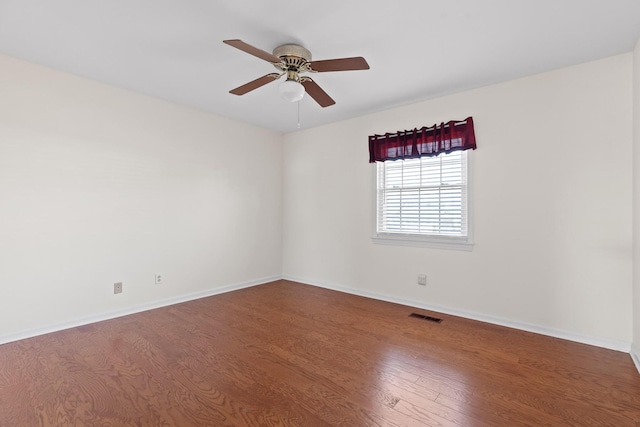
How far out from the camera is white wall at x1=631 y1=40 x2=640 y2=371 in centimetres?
233

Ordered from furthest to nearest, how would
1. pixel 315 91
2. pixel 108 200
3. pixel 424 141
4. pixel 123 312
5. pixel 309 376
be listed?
pixel 424 141, pixel 123 312, pixel 108 200, pixel 315 91, pixel 309 376

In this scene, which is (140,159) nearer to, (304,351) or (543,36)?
(304,351)

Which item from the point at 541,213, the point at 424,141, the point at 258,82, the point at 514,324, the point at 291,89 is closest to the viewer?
the point at 291,89

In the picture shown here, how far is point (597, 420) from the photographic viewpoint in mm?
1716

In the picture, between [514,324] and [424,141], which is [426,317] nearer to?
[514,324]

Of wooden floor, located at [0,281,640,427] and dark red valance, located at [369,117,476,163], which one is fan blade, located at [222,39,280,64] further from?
wooden floor, located at [0,281,640,427]

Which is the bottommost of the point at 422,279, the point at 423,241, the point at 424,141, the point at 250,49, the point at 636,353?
the point at 636,353

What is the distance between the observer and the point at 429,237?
3639mm

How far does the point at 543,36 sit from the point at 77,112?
4169 millimetres

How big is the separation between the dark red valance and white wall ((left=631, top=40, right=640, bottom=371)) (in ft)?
3.98

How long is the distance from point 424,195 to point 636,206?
177cm

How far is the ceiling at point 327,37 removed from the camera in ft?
6.68

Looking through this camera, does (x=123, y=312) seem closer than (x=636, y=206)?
No

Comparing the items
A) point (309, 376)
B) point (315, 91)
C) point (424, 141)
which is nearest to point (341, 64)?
point (315, 91)
